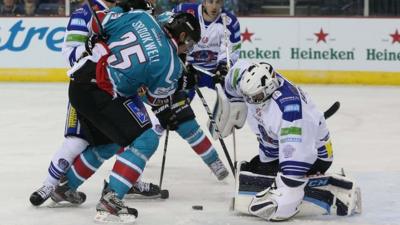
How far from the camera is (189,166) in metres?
5.64

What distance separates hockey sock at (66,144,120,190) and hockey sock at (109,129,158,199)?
436mm

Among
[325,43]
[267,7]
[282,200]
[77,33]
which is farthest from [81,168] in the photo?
[267,7]

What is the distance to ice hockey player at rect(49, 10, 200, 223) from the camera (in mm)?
4051

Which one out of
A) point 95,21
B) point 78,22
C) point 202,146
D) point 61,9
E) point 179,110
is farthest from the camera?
point 61,9

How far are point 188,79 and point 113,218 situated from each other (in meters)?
0.95

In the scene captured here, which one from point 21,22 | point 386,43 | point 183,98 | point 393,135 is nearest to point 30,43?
point 21,22

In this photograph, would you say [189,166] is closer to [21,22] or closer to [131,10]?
[131,10]

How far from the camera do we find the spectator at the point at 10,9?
10562 mm

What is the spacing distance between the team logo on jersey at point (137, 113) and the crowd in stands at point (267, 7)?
6.20 meters

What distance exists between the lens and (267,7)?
34.6 ft

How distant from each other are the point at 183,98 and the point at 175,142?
1516 millimetres

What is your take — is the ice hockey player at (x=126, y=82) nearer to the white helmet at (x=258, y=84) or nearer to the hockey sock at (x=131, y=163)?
the hockey sock at (x=131, y=163)

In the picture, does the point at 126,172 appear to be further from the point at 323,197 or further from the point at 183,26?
the point at 323,197

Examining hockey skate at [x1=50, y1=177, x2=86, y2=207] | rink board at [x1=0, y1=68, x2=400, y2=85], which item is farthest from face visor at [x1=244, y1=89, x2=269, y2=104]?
rink board at [x1=0, y1=68, x2=400, y2=85]
